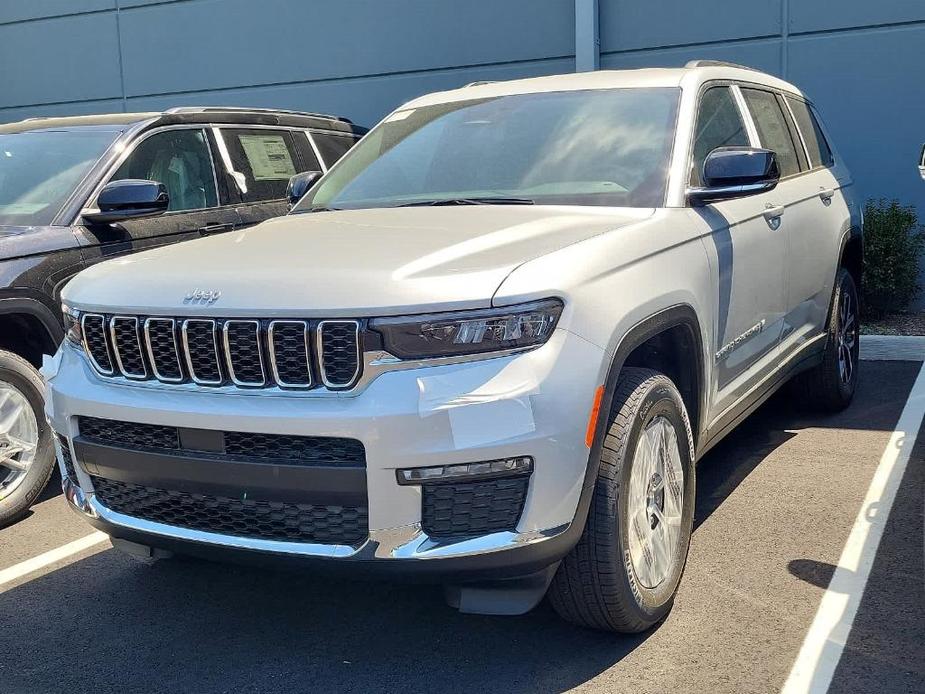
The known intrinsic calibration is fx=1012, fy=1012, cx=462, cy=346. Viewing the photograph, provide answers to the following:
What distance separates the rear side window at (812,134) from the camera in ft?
18.2

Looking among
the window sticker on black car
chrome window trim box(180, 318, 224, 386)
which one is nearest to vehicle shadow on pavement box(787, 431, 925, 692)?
chrome window trim box(180, 318, 224, 386)

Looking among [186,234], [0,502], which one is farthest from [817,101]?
[0,502]

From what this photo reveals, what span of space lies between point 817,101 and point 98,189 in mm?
6504

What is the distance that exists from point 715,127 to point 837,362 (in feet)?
6.73

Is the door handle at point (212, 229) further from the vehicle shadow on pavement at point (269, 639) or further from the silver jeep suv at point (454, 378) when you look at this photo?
the vehicle shadow on pavement at point (269, 639)

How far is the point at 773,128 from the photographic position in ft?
16.5

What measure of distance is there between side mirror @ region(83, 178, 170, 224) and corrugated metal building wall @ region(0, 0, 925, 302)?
5.97m

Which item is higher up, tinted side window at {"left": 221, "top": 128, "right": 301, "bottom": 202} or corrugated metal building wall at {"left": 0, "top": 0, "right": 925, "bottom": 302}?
corrugated metal building wall at {"left": 0, "top": 0, "right": 925, "bottom": 302}

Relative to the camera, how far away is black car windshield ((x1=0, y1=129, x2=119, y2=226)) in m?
5.17

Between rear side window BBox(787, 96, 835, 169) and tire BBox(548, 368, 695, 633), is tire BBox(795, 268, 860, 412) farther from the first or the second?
tire BBox(548, 368, 695, 633)

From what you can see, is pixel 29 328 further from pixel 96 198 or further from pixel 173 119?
pixel 173 119

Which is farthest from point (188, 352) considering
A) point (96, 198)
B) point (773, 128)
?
point (773, 128)

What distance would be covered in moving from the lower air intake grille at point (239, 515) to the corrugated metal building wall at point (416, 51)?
25.0 feet

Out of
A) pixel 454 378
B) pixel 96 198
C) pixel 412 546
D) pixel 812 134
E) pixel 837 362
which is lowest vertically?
pixel 837 362
